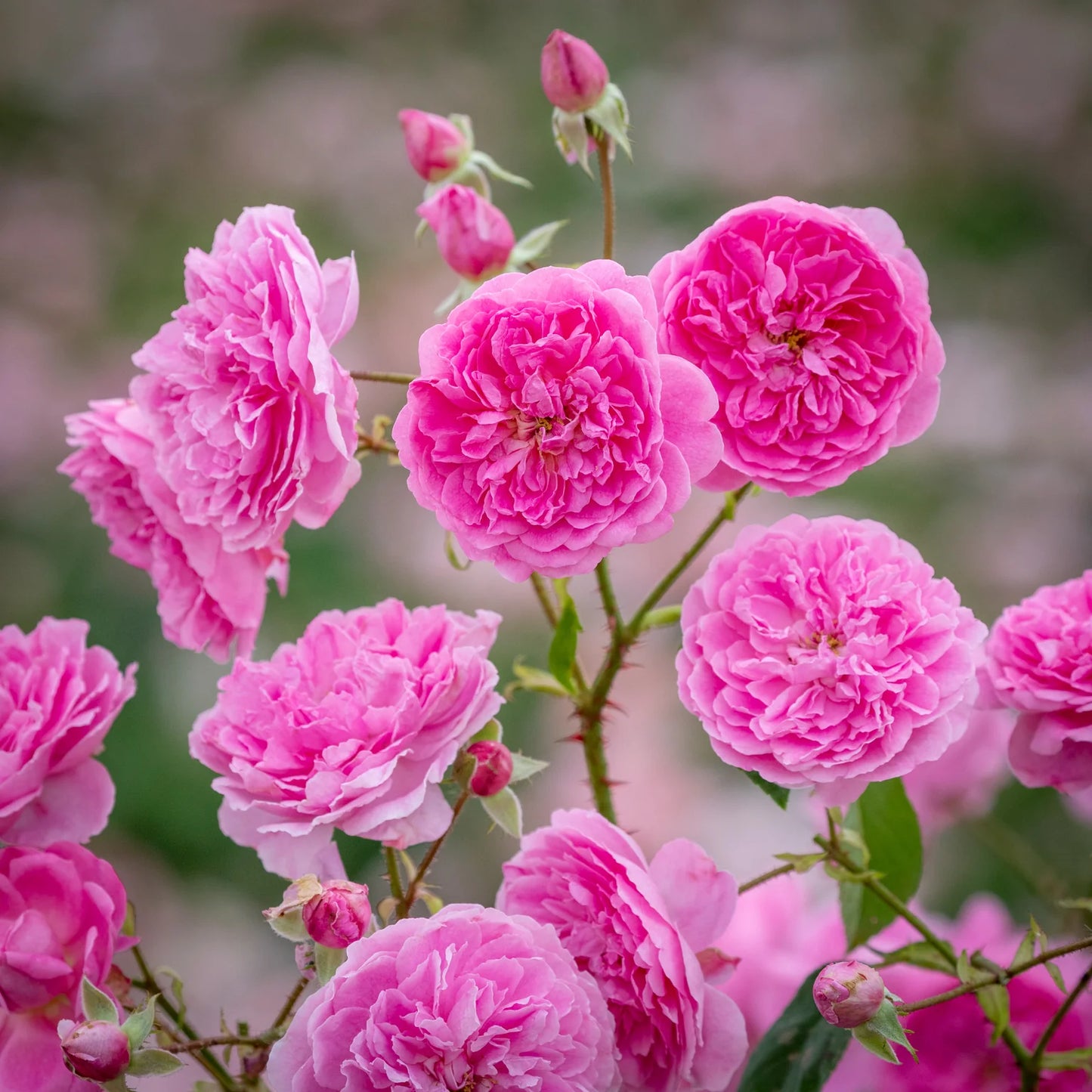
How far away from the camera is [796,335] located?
14.2 inches

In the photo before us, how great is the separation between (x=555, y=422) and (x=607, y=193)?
114 mm

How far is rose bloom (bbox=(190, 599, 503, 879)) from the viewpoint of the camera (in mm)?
335

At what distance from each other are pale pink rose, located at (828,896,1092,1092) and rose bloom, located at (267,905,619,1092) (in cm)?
16

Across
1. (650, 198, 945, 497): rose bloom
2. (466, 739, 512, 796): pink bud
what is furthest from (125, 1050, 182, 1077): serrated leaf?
(650, 198, 945, 497): rose bloom

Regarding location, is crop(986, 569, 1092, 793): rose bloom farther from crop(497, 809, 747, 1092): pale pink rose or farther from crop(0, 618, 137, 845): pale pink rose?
crop(0, 618, 137, 845): pale pink rose

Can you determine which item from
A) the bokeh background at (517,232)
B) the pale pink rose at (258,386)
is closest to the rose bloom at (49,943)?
the pale pink rose at (258,386)

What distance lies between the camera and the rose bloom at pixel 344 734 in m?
0.34

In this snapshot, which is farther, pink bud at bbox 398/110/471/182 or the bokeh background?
the bokeh background

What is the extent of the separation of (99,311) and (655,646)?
26.3 inches

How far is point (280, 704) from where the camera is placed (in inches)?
14.1

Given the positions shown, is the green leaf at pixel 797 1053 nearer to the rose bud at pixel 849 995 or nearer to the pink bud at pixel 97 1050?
the rose bud at pixel 849 995

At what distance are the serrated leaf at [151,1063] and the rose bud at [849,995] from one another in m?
0.18

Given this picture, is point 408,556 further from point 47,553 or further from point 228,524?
point 228,524

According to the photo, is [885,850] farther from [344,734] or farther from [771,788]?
[344,734]
